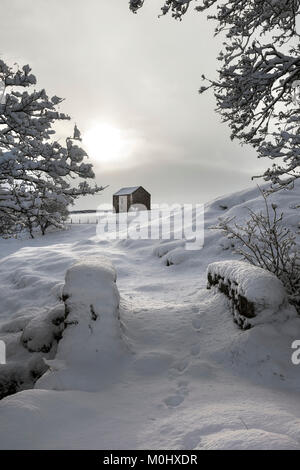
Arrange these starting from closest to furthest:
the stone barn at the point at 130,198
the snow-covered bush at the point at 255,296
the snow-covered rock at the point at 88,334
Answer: the snow-covered rock at the point at 88,334 < the snow-covered bush at the point at 255,296 < the stone barn at the point at 130,198

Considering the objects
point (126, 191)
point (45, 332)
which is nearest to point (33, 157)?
point (45, 332)

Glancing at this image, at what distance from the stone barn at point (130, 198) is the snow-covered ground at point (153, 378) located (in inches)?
1514

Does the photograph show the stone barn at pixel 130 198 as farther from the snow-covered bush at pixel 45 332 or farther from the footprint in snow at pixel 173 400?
the footprint in snow at pixel 173 400

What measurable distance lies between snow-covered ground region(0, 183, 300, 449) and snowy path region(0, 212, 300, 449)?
0.04ft

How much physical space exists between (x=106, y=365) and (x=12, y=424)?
1.85 metres

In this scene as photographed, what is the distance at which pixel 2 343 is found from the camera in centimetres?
657

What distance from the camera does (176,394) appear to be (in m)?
3.89

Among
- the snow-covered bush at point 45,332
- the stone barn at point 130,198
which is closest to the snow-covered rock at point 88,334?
the snow-covered bush at point 45,332

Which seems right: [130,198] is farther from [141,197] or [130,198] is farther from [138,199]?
[141,197]

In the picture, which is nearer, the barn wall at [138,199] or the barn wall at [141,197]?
the barn wall at [138,199]

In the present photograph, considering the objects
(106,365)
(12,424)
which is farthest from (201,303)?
(12,424)

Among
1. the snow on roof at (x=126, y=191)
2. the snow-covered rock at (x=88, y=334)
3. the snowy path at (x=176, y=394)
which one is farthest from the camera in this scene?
the snow on roof at (x=126, y=191)

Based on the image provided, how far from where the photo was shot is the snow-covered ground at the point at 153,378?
9.39ft

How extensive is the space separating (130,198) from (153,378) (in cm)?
4289
